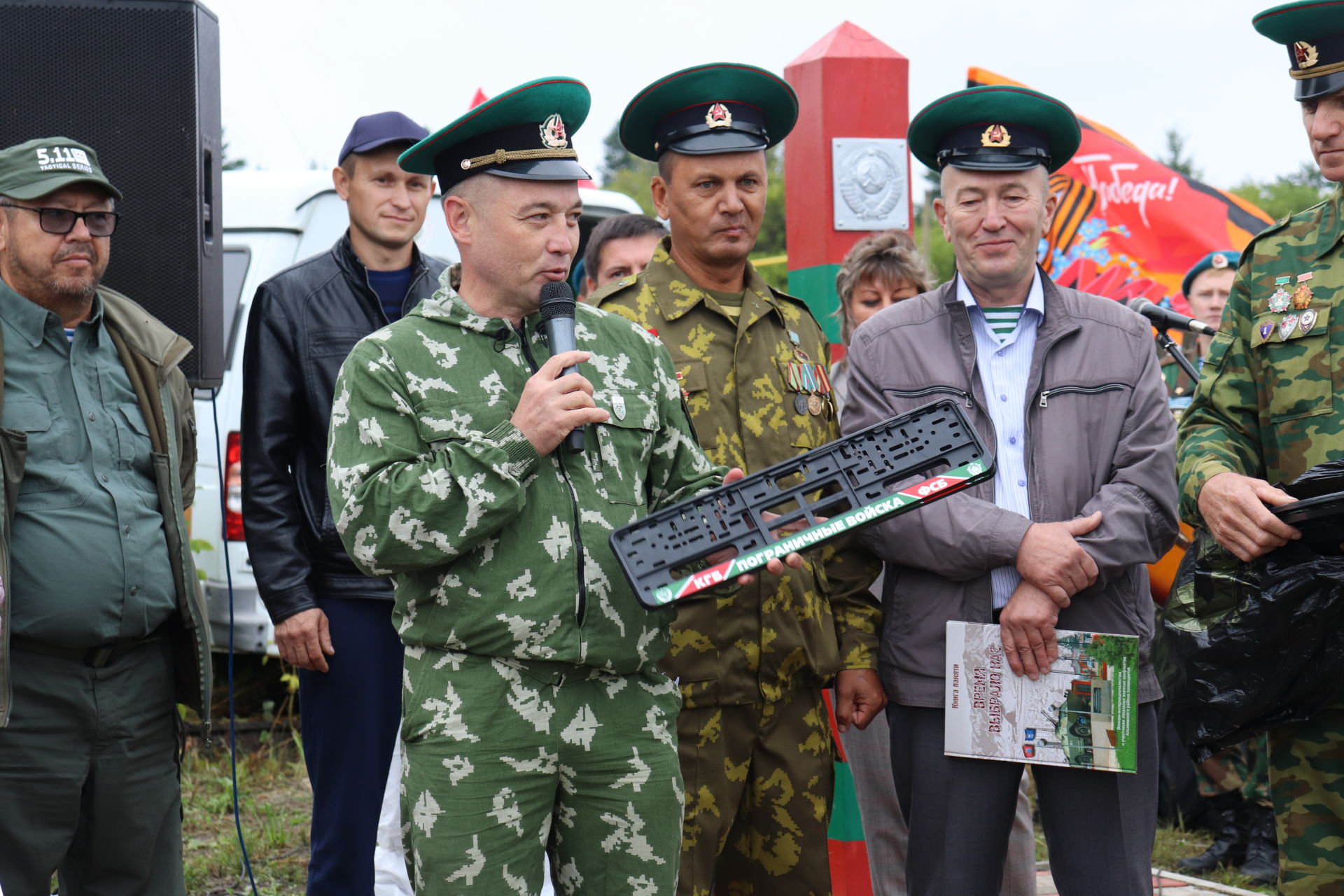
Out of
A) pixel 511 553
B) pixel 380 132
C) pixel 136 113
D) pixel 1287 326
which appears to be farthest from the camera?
pixel 136 113

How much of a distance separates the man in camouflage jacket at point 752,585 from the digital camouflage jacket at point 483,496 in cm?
52

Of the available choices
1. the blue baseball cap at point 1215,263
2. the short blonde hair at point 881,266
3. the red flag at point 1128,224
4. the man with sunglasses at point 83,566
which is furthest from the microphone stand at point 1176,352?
the red flag at point 1128,224

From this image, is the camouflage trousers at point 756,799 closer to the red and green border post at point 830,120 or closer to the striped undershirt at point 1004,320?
the striped undershirt at point 1004,320

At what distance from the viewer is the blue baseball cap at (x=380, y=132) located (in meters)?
3.86

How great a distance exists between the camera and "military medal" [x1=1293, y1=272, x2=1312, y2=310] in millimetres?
2977

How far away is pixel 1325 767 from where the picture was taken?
2887 mm

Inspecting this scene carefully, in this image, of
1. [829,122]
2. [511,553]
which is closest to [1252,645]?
[511,553]

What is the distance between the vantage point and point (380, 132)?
12.7 feet

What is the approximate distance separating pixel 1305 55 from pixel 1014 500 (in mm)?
1181

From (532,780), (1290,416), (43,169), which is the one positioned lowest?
(532,780)

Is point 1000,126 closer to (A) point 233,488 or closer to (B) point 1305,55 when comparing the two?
(B) point 1305,55

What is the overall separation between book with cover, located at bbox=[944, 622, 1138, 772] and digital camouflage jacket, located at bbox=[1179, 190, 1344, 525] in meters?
0.44

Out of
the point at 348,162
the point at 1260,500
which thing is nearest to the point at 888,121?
the point at 348,162

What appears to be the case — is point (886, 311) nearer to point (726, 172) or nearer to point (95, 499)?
point (726, 172)
